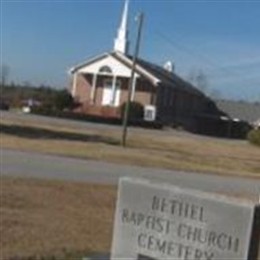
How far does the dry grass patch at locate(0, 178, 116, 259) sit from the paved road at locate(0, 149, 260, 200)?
2828 mm

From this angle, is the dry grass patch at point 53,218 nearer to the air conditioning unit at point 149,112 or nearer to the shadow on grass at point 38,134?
the shadow on grass at point 38,134

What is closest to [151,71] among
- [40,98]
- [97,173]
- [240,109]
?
[40,98]

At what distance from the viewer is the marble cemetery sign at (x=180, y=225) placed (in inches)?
287

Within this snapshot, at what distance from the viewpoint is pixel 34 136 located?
41.5m

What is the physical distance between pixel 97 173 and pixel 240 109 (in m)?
78.0

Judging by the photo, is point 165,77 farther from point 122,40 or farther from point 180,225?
point 180,225

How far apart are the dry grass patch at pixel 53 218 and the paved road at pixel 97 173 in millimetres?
2828

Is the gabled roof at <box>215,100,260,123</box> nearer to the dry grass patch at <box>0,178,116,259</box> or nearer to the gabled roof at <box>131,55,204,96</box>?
the gabled roof at <box>131,55,204,96</box>

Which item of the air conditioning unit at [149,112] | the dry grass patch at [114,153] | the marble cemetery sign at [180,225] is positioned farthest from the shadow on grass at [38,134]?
the air conditioning unit at [149,112]

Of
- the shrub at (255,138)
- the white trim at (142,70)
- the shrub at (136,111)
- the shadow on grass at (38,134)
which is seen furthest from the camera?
the white trim at (142,70)

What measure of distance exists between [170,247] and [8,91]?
317ft

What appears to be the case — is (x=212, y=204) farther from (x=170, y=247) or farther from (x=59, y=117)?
(x=59, y=117)

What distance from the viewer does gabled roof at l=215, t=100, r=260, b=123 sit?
328 ft

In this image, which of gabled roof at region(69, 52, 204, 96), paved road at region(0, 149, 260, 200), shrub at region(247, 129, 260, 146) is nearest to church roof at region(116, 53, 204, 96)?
gabled roof at region(69, 52, 204, 96)
